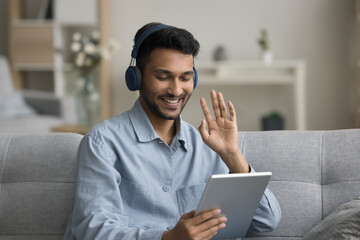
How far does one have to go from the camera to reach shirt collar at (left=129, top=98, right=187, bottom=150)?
4.90 feet

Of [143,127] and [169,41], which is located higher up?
[169,41]

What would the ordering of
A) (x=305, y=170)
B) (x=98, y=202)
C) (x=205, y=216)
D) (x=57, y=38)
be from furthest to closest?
(x=57, y=38), (x=305, y=170), (x=98, y=202), (x=205, y=216)

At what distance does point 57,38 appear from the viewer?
213 inches

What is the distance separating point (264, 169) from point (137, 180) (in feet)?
1.27

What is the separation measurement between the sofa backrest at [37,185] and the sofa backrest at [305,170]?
51 centimetres

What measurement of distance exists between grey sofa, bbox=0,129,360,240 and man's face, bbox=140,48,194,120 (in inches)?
12.1

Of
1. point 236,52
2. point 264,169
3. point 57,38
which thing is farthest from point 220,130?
point 57,38

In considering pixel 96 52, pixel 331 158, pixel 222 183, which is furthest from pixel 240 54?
pixel 222 183

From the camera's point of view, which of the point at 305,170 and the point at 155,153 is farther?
the point at 305,170

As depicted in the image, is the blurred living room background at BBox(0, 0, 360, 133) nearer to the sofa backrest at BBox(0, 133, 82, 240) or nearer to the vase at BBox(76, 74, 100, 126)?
the vase at BBox(76, 74, 100, 126)

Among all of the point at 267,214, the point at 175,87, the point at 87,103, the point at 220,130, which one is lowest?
the point at 87,103

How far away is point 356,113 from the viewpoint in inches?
188

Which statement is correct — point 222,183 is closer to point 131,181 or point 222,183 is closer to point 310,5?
point 131,181

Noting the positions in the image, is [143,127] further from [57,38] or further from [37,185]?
[57,38]
